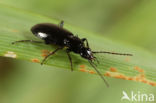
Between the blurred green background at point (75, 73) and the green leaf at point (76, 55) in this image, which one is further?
the blurred green background at point (75, 73)

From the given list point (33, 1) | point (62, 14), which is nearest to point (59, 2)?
point (62, 14)

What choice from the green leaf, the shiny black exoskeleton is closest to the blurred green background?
the green leaf

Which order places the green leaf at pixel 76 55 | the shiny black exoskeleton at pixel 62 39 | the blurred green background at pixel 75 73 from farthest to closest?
the blurred green background at pixel 75 73 < the shiny black exoskeleton at pixel 62 39 < the green leaf at pixel 76 55

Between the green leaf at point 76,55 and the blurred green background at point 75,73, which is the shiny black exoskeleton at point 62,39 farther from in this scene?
the blurred green background at point 75,73

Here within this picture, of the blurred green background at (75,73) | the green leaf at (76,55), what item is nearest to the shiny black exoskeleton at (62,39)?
the green leaf at (76,55)

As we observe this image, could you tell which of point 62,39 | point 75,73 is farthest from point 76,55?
point 75,73

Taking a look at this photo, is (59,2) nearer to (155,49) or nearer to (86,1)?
(86,1)

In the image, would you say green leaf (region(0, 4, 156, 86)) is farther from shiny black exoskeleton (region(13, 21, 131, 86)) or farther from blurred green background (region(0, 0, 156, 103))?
blurred green background (region(0, 0, 156, 103))
